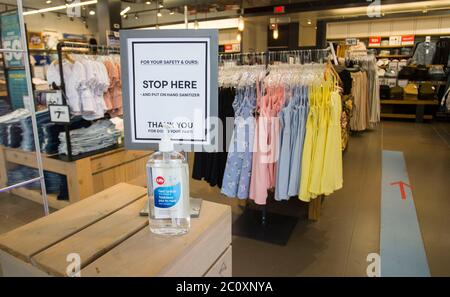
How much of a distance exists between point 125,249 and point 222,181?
1.64 metres

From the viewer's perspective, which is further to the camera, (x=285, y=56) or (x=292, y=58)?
(x=285, y=56)

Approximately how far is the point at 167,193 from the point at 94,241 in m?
0.23

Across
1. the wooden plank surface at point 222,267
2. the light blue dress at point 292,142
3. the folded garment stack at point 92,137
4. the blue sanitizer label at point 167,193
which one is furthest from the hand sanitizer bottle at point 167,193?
the folded garment stack at point 92,137

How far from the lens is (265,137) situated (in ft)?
7.24

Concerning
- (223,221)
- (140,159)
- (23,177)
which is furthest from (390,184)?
(23,177)

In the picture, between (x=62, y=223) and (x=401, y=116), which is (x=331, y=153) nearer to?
(x=62, y=223)

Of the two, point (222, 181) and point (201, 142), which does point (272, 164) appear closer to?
point (222, 181)

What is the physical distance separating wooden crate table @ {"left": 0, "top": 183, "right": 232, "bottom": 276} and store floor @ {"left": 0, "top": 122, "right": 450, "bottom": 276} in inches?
48.5

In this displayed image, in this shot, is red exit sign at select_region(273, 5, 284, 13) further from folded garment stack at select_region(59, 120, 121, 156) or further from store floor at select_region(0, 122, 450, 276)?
folded garment stack at select_region(59, 120, 121, 156)

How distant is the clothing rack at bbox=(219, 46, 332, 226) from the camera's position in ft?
9.14

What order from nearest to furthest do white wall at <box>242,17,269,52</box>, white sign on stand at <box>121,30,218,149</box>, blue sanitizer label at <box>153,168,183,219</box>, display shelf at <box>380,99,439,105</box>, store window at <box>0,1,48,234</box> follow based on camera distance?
blue sanitizer label at <box>153,168,183,219</box> → white sign on stand at <box>121,30,218,149</box> → store window at <box>0,1,48,234</box> → display shelf at <box>380,99,439,105</box> → white wall at <box>242,17,269,52</box>

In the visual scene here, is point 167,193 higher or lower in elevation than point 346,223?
higher

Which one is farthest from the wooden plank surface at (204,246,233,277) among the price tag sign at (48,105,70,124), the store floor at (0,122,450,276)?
the price tag sign at (48,105,70,124)

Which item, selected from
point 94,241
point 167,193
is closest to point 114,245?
point 94,241
